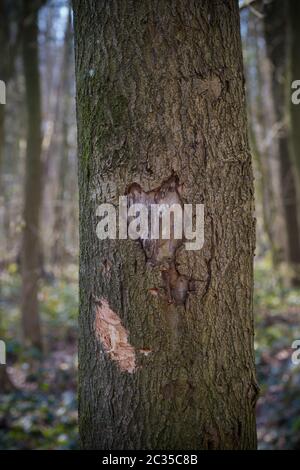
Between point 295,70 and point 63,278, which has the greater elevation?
point 295,70

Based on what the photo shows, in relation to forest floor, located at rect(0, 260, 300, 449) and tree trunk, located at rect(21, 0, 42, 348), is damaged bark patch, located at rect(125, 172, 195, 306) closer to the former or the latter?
forest floor, located at rect(0, 260, 300, 449)

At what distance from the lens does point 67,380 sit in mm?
6746

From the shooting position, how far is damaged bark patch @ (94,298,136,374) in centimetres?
186

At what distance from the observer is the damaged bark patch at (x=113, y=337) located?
186 cm

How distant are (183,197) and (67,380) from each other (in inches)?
220

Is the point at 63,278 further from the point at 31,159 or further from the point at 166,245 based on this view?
the point at 166,245

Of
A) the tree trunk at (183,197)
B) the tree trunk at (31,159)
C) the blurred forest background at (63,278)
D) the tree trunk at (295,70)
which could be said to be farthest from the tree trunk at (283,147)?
the tree trunk at (183,197)

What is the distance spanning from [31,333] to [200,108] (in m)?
7.17

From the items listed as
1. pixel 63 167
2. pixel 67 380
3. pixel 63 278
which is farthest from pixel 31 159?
pixel 67 380

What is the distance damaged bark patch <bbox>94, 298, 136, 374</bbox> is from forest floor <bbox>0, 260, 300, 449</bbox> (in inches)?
120

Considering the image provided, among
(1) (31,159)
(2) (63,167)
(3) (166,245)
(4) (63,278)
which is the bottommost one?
(4) (63,278)

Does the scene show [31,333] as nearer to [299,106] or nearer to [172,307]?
[299,106]

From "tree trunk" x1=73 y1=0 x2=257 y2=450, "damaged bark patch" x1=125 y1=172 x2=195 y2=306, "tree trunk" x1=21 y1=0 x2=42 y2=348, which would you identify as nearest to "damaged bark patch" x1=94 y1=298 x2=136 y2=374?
"tree trunk" x1=73 y1=0 x2=257 y2=450

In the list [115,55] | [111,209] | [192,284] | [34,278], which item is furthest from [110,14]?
[34,278]
